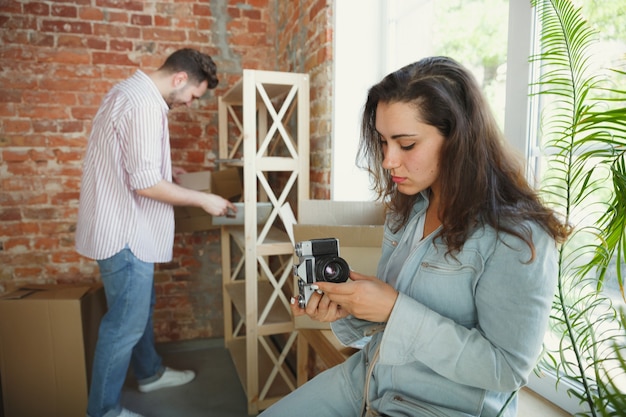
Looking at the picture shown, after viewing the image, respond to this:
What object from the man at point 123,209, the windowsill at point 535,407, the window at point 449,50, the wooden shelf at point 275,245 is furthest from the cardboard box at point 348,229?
the man at point 123,209

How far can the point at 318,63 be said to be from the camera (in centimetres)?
210

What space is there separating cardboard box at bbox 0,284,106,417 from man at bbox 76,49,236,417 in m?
0.29

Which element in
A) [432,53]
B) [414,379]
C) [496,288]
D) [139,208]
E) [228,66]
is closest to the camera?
[496,288]

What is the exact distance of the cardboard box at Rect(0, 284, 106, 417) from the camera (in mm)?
2096

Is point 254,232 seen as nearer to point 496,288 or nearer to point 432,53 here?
point 432,53

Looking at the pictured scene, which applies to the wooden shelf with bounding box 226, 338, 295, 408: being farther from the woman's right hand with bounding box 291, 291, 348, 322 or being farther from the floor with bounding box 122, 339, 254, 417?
the woman's right hand with bounding box 291, 291, 348, 322

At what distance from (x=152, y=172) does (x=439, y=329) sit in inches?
57.2

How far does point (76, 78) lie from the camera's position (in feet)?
8.51

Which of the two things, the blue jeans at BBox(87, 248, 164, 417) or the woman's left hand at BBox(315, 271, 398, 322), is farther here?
the blue jeans at BBox(87, 248, 164, 417)

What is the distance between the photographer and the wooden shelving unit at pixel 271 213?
1.95 meters

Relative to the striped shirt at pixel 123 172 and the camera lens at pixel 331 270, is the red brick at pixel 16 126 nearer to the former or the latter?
the striped shirt at pixel 123 172

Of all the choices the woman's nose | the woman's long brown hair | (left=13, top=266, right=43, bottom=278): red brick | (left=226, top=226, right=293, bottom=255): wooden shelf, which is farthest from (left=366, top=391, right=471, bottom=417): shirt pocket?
(left=13, top=266, right=43, bottom=278): red brick

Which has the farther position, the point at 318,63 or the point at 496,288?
the point at 318,63

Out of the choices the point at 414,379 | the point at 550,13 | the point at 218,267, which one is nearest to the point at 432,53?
the point at 550,13
